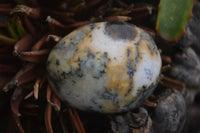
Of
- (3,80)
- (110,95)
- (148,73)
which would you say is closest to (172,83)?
(148,73)

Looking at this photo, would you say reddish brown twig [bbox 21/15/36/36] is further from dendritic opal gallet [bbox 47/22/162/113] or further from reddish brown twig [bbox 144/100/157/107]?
→ reddish brown twig [bbox 144/100/157/107]

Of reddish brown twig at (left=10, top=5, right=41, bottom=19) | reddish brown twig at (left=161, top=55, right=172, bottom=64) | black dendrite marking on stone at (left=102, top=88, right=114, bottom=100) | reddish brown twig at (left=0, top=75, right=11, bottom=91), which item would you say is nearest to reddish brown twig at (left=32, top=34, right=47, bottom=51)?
reddish brown twig at (left=10, top=5, right=41, bottom=19)

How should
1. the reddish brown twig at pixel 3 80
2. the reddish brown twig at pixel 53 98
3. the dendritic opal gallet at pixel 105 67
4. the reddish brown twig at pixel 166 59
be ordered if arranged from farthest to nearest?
the reddish brown twig at pixel 166 59, the reddish brown twig at pixel 3 80, the reddish brown twig at pixel 53 98, the dendritic opal gallet at pixel 105 67

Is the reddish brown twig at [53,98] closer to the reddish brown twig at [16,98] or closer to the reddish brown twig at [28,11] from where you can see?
the reddish brown twig at [16,98]

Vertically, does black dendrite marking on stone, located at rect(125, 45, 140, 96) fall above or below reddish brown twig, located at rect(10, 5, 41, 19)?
below

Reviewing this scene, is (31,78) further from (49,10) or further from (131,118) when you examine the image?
(131,118)

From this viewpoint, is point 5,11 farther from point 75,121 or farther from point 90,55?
point 75,121

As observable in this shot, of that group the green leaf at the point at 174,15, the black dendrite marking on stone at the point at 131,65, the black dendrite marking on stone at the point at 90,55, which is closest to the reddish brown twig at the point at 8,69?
the black dendrite marking on stone at the point at 90,55

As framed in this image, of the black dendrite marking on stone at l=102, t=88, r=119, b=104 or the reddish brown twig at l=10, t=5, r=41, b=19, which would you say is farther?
the reddish brown twig at l=10, t=5, r=41, b=19
